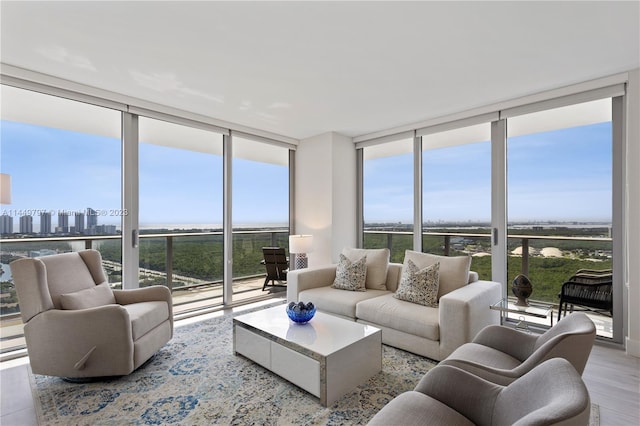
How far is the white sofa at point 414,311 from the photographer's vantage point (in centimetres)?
262

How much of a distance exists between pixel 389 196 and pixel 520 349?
10.9ft

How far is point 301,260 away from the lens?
16.5 feet

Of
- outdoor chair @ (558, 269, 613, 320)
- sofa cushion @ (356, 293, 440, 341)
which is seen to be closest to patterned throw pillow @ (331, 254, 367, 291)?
sofa cushion @ (356, 293, 440, 341)

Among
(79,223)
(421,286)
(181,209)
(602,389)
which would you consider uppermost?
(181,209)

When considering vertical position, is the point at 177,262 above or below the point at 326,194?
below

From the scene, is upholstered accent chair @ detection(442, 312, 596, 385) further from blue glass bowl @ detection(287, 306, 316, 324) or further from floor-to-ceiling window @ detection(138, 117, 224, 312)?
floor-to-ceiling window @ detection(138, 117, 224, 312)

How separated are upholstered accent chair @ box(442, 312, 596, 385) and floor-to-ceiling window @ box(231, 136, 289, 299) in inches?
141

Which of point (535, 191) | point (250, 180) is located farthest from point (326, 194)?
point (535, 191)

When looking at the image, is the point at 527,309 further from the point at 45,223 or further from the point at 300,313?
the point at 45,223

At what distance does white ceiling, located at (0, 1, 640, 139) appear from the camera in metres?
2.10

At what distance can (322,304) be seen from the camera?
3584mm

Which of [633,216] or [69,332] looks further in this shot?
[633,216]

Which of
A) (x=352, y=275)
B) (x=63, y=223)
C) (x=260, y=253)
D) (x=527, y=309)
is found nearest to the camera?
(x=527, y=309)

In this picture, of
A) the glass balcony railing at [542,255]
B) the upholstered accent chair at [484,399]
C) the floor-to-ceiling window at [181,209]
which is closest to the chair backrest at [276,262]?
the floor-to-ceiling window at [181,209]
